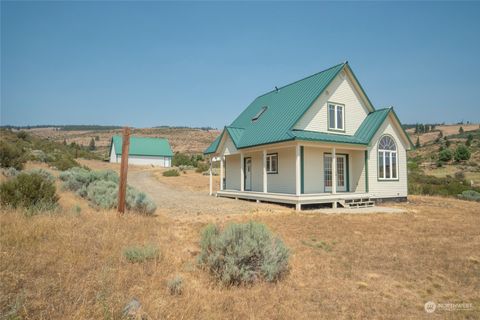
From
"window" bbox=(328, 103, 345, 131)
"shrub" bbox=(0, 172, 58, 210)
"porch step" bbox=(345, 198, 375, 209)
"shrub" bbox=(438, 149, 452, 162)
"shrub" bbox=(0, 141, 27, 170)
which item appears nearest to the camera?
"shrub" bbox=(0, 172, 58, 210)

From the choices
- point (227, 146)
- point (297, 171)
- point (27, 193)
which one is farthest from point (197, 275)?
point (227, 146)

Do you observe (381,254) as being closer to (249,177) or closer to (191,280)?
(191,280)

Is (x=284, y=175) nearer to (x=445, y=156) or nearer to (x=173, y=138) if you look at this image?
(x=445, y=156)

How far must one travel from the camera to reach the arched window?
17891 millimetres

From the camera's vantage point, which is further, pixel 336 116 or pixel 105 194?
pixel 336 116

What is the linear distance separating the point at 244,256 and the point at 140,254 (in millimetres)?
1978

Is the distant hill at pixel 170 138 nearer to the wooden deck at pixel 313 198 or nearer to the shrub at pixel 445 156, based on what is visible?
the shrub at pixel 445 156

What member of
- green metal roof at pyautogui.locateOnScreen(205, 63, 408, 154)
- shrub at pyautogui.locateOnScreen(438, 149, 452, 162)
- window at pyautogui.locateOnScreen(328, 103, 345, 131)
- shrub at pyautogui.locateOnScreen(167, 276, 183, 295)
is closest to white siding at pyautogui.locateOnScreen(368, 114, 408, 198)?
green metal roof at pyautogui.locateOnScreen(205, 63, 408, 154)

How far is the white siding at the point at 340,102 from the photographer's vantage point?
1631cm

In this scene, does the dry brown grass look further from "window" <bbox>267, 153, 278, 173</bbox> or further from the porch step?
"window" <bbox>267, 153, 278, 173</bbox>

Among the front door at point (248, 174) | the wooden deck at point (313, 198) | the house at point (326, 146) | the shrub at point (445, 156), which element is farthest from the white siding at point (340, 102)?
the shrub at point (445, 156)

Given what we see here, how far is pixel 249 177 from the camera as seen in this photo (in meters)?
20.0

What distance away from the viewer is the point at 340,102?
57.8 feet

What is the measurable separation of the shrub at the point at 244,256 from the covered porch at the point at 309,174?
8.45 m
